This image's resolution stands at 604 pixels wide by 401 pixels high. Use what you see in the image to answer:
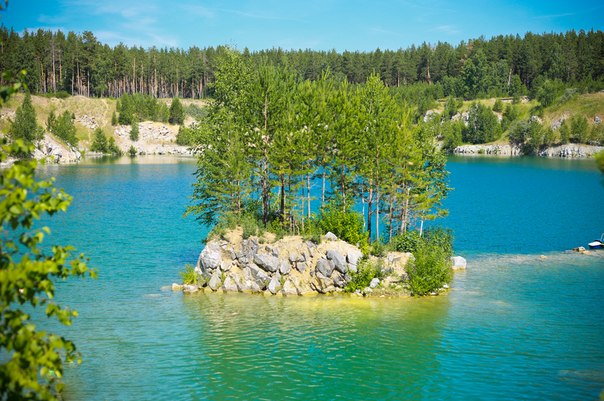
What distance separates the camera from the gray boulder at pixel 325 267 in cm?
4812

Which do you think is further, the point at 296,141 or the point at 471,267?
the point at 471,267

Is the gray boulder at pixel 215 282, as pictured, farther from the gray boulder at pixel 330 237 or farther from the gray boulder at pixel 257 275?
the gray boulder at pixel 330 237

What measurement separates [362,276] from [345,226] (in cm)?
504

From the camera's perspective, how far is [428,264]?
159ft

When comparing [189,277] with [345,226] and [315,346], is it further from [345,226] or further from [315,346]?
[315,346]

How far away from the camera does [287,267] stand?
1914 inches

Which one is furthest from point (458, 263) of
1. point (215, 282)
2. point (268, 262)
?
point (215, 282)

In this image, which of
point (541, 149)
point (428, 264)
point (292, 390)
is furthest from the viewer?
point (541, 149)

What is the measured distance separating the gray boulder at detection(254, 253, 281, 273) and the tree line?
Result: 5.87 meters

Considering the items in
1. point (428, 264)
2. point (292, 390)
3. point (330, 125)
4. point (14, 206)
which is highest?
point (330, 125)

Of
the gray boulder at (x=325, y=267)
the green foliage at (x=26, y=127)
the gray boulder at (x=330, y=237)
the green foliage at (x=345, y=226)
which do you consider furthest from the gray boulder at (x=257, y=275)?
the green foliage at (x=26, y=127)

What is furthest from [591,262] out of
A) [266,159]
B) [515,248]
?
[266,159]

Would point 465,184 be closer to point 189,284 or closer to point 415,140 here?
point 415,140

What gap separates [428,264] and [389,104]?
1700 centimetres
